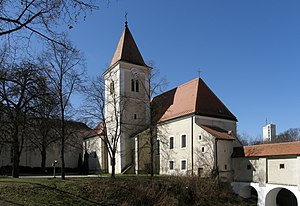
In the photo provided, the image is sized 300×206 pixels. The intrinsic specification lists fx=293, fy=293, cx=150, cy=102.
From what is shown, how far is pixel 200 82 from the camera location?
36.2 meters

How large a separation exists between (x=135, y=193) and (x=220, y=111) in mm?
17825

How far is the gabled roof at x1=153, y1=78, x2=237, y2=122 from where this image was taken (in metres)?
33.1

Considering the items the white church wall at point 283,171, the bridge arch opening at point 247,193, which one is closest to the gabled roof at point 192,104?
the bridge arch opening at point 247,193

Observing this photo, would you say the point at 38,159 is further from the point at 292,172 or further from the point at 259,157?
the point at 292,172

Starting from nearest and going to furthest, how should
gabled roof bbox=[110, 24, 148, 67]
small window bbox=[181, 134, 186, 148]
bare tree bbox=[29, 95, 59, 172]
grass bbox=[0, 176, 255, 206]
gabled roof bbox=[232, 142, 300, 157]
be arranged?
bare tree bbox=[29, 95, 59, 172], grass bbox=[0, 176, 255, 206], gabled roof bbox=[232, 142, 300, 157], small window bbox=[181, 134, 186, 148], gabled roof bbox=[110, 24, 148, 67]

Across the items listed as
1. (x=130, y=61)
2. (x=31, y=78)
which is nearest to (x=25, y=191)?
(x=31, y=78)

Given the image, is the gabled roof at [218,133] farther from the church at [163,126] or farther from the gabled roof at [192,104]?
the gabled roof at [192,104]

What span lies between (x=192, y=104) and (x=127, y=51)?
13.9 meters

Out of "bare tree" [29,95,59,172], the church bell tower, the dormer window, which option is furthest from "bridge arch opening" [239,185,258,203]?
the dormer window

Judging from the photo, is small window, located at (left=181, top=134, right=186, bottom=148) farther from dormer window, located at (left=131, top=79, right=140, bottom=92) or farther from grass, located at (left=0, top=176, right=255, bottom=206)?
dormer window, located at (left=131, top=79, right=140, bottom=92)

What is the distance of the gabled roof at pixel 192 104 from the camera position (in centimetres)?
3311

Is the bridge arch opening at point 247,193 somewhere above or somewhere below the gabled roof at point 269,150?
below

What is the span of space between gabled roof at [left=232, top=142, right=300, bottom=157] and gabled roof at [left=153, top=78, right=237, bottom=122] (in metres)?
5.35

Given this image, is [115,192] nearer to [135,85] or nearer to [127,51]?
[135,85]
